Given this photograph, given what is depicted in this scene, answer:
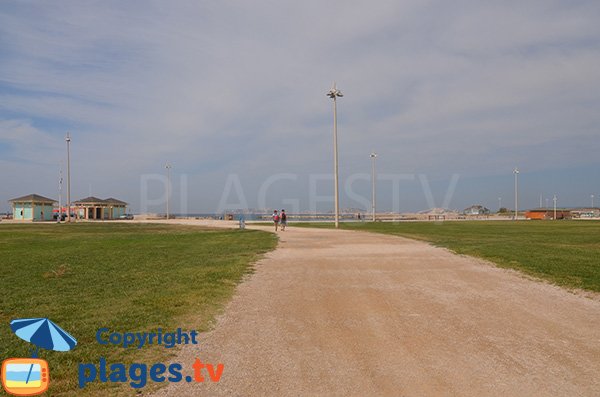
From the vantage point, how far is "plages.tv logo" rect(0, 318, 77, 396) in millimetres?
4820

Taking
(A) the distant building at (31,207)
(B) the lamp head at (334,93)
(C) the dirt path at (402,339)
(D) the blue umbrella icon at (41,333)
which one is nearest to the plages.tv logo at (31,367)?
(D) the blue umbrella icon at (41,333)

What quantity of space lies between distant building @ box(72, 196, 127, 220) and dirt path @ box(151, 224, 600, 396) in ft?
242

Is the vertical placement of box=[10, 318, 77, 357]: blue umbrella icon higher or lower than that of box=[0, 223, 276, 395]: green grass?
higher

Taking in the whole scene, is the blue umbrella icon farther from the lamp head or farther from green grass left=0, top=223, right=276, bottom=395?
the lamp head

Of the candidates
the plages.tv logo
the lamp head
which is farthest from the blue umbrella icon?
the lamp head

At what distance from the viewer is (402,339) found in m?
6.95

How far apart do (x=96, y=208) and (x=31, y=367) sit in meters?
80.0

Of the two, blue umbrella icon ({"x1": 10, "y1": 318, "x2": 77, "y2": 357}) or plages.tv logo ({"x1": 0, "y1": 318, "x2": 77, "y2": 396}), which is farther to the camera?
blue umbrella icon ({"x1": 10, "y1": 318, "x2": 77, "y2": 357})

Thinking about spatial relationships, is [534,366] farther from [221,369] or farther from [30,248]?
[30,248]

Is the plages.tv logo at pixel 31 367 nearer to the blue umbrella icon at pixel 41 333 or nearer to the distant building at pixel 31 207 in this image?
the blue umbrella icon at pixel 41 333

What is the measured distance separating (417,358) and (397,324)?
1722mm

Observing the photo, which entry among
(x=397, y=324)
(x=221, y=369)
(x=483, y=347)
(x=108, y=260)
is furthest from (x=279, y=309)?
(x=108, y=260)

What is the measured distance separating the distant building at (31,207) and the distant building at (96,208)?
613cm
